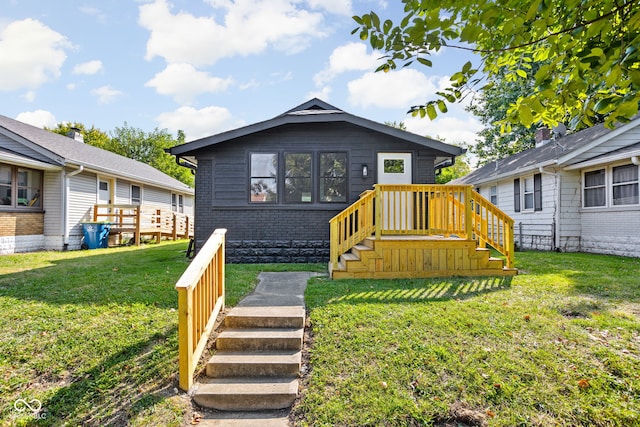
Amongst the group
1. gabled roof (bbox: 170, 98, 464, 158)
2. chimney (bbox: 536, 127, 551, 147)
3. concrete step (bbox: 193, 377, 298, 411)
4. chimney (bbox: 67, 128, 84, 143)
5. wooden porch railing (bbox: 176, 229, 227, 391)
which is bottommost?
concrete step (bbox: 193, 377, 298, 411)

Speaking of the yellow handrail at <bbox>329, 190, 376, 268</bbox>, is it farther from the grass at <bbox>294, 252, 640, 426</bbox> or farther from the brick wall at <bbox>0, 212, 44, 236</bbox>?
the brick wall at <bbox>0, 212, 44, 236</bbox>

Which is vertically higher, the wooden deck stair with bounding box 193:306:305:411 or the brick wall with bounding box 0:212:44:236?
the brick wall with bounding box 0:212:44:236

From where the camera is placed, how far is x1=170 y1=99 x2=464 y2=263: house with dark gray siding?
28.2ft

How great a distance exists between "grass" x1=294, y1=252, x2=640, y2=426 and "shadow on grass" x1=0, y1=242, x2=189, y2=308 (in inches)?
105

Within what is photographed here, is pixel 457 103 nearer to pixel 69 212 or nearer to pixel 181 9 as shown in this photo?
pixel 181 9

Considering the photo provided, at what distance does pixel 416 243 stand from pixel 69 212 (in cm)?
1186

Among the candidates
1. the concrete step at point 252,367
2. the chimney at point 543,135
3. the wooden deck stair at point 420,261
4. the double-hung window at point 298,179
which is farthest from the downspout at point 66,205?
the chimney at point 543,135

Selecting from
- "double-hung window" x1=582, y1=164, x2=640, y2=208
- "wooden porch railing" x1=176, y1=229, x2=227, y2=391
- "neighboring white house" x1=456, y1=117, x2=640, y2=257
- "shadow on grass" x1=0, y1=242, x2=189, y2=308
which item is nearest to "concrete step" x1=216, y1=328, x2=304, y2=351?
"wooden porch railing" x1=176, y1=229, x2=227, y2=391

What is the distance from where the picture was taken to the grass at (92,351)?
8.50ft

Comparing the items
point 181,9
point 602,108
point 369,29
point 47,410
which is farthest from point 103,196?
point 602,108

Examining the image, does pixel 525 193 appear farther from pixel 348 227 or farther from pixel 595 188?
pixel 348 227

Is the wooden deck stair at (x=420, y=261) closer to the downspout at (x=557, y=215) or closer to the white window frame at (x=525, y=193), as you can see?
the downspout at (x=557, y=215)

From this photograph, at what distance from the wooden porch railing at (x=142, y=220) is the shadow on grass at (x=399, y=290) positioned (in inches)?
398

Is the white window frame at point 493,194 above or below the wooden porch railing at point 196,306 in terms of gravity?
above
